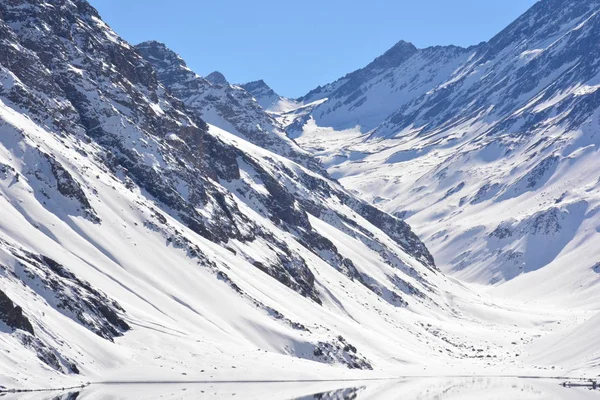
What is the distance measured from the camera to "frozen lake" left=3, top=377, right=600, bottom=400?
84625mm

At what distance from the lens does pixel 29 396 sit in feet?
257

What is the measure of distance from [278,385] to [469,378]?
3599 cm

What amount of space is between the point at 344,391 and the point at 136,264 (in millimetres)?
39184

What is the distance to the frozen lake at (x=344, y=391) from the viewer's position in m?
84.6

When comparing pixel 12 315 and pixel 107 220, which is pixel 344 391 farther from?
pixel 107 220

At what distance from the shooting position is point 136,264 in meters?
124

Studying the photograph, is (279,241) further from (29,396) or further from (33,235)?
(29,396)

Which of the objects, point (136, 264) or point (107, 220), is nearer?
point (136, 264)

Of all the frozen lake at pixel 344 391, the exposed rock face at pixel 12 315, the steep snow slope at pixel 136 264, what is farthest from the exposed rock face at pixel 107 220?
the frozen lake at pixel 344 391

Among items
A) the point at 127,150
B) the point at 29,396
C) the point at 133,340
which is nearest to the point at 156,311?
the point at 133,340

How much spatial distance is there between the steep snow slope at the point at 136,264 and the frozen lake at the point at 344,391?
3.79 meters

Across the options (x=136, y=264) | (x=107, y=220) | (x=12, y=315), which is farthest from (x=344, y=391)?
(x=107, y=220)

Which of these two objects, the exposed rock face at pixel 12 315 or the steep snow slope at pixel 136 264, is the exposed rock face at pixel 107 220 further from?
the steep snow slope at pixel 136 264

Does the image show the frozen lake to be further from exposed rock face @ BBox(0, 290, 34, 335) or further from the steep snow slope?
exposed rock face @ BBox(0, 290, 34, 335)
